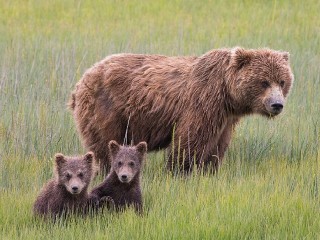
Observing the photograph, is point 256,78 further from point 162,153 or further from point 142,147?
point 162,153

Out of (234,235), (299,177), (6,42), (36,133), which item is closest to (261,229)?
(234,235)

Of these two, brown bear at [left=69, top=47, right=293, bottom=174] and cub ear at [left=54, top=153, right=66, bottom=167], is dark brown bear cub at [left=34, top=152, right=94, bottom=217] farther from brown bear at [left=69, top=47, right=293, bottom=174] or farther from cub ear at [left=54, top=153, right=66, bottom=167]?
brown bear at [left=69, top=47, right=293, bottom=174]

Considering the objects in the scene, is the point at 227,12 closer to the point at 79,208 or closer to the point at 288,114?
the point at 288,114

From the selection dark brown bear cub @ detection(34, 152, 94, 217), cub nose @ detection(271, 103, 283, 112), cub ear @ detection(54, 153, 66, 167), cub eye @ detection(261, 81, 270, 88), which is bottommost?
dark brown bear cub @ detection(34, 152, 94, 217)

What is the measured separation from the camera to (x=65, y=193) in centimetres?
682

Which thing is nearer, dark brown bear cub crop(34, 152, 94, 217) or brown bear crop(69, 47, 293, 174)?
dark brown bear cub crop(34, 152, 94, 217)

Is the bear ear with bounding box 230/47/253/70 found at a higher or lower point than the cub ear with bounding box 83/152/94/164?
higher

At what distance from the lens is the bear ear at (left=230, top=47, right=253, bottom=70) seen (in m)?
7.98

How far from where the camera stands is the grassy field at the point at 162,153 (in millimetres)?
6457

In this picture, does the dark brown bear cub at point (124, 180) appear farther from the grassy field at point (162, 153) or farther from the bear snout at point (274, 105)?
the bear snout at point (274, 105)

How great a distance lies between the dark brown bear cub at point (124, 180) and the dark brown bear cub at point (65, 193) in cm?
21

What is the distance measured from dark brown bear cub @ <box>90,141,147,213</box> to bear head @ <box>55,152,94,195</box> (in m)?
0.25

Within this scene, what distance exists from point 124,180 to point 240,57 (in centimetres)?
189

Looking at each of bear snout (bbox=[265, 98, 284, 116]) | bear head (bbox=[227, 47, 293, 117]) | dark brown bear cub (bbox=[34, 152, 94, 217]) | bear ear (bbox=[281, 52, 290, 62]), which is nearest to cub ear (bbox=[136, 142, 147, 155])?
dark brown bear cub (bbox=[34, 152, 94, 217])
